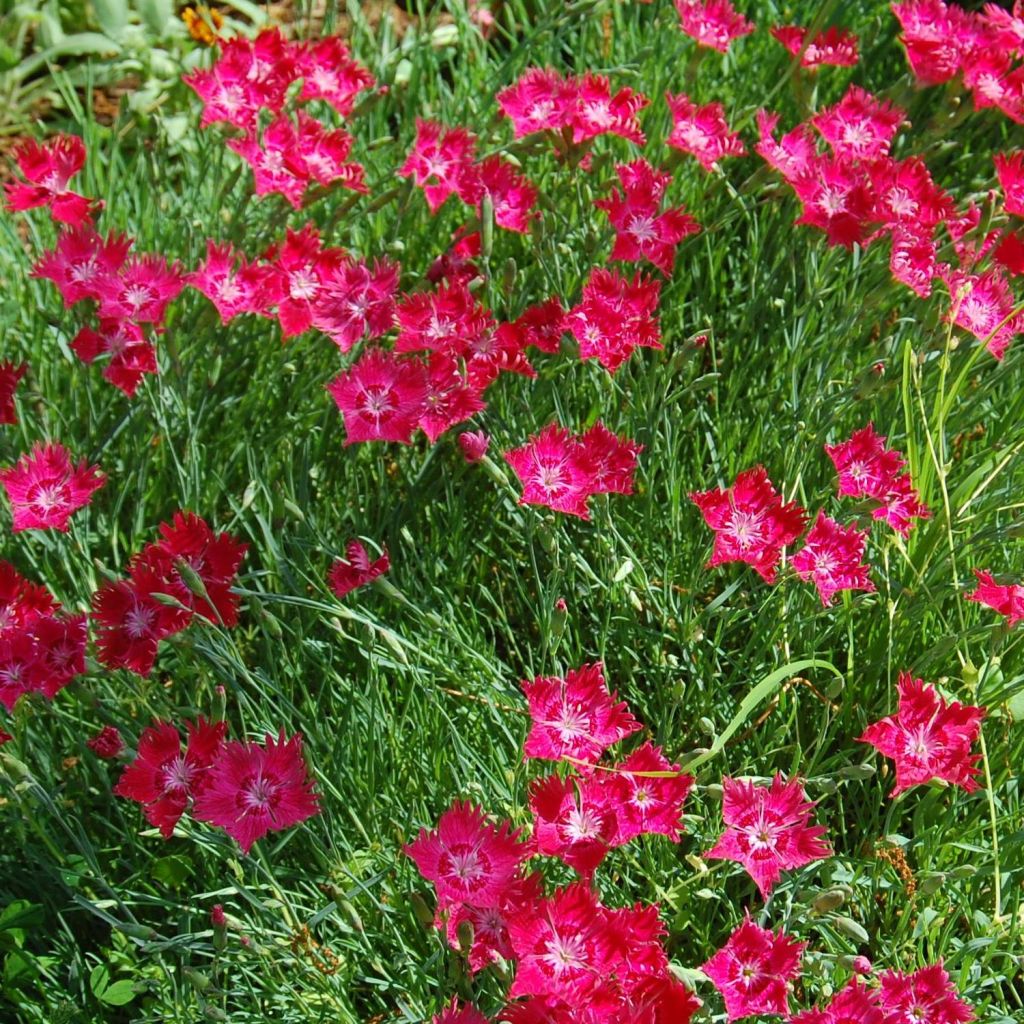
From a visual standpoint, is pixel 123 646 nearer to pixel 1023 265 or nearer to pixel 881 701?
pixel 881 701

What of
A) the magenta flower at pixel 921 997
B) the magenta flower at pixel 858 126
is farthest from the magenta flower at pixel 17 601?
the magenta flower at pixel 858 126

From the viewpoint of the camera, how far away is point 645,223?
7.35ft

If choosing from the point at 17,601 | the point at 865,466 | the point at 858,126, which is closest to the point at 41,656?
the point at 17,601

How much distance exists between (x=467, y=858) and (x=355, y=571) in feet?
1.75

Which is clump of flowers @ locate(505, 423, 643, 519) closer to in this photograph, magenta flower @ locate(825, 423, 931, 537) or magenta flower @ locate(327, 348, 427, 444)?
magenta flower @ locate(327, 348, 427, 444)

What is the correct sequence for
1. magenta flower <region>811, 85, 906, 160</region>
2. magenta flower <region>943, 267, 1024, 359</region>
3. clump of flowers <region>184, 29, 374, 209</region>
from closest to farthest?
magenta flower <region>943, 267, 1024, 359</region>
clump of flowers <region>184, 29, 374, 209</region>
magenta flower <region>811, 85, 906, 160</region>

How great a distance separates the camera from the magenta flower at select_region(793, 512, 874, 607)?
178 cm

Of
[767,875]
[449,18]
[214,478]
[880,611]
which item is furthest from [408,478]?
[449,18]

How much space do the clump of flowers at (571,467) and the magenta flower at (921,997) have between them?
718 mm

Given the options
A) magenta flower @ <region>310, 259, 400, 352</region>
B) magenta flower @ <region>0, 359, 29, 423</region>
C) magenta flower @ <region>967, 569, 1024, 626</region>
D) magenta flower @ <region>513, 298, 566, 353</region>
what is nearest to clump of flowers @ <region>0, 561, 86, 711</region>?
magenta flower @ <region>0, 359, 29, 423</region>

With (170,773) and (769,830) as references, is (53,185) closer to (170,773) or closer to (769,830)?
(170,773)

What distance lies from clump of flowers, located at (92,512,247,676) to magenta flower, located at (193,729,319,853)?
203 mm

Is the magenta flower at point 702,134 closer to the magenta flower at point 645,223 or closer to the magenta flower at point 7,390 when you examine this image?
the magenta flower at point 645,223

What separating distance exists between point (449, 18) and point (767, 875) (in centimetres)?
307
